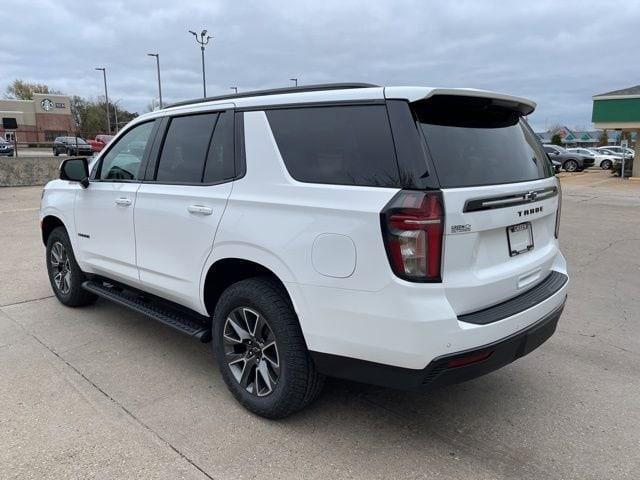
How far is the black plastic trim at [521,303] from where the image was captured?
2.59 m

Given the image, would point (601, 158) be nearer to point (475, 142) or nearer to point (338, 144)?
point (475, 142)

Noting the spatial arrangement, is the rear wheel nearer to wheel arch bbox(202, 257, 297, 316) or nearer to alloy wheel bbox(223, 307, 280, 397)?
wheel arch bbox(202, 257, 297, 316)

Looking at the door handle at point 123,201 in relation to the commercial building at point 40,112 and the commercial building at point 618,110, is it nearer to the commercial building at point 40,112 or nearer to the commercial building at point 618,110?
the commercial building at point 618,110

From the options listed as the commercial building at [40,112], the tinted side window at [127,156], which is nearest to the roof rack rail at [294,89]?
the tinted side window at [127,156]

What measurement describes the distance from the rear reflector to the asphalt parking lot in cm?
60

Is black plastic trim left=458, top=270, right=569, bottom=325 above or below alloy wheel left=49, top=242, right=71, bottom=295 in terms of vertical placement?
above

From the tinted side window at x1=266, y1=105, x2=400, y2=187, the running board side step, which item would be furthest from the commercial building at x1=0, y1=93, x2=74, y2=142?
the tinted side window at x1=266, y1=105, x2=400, y2=187

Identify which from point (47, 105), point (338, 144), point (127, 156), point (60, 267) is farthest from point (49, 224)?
point (47, 105)

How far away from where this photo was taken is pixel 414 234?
95.5 inches

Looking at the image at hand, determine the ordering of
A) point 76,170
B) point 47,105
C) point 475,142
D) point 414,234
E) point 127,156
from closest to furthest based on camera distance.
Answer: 1. point 414,234
2. point 475,142
3. point 127,156
4. point 76,170
5. point 47,105

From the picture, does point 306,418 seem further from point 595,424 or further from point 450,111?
point 450,111

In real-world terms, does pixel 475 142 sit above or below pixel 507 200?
above

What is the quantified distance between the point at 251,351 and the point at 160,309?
1155 mm

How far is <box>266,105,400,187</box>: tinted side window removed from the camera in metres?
2.60
